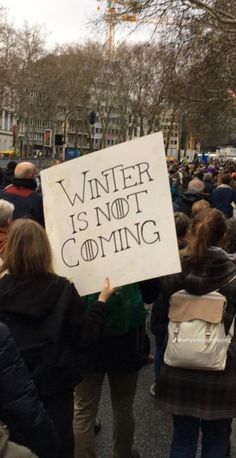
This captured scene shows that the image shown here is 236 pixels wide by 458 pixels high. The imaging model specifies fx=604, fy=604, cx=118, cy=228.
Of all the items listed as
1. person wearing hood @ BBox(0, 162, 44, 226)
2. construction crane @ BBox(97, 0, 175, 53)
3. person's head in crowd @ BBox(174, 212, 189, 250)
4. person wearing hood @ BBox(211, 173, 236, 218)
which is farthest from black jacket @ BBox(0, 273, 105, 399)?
construction crane @ BBox(97, 0, 175, 53)

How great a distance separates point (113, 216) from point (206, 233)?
51 centimetres

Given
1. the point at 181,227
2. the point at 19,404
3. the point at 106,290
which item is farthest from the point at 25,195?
the point at 19,404

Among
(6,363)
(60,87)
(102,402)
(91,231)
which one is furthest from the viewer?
(60,87)

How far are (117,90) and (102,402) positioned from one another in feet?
200

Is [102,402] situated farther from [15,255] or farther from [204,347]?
[15,255]

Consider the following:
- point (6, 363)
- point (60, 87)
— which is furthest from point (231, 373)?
point (60, 87)

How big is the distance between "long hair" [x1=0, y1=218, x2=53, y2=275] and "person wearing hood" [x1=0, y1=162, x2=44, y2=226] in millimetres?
2840

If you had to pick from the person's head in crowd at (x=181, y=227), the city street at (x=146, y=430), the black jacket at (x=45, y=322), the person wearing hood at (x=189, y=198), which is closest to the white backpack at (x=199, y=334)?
the black jacket at (x=45, y=322)

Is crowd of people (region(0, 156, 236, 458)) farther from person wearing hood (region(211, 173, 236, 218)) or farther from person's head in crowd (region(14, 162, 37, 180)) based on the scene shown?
person wearing hood (region(211, 173, 236, 218))

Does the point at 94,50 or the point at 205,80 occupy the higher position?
the point at 94,50

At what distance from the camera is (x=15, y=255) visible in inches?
97.3

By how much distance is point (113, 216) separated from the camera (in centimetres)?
268

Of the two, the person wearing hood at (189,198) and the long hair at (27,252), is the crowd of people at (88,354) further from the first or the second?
the person wearing hood at (189,198)

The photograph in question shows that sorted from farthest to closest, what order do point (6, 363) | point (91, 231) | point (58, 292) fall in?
point (91, 231) → point (58, 292) → point (6, 363)
